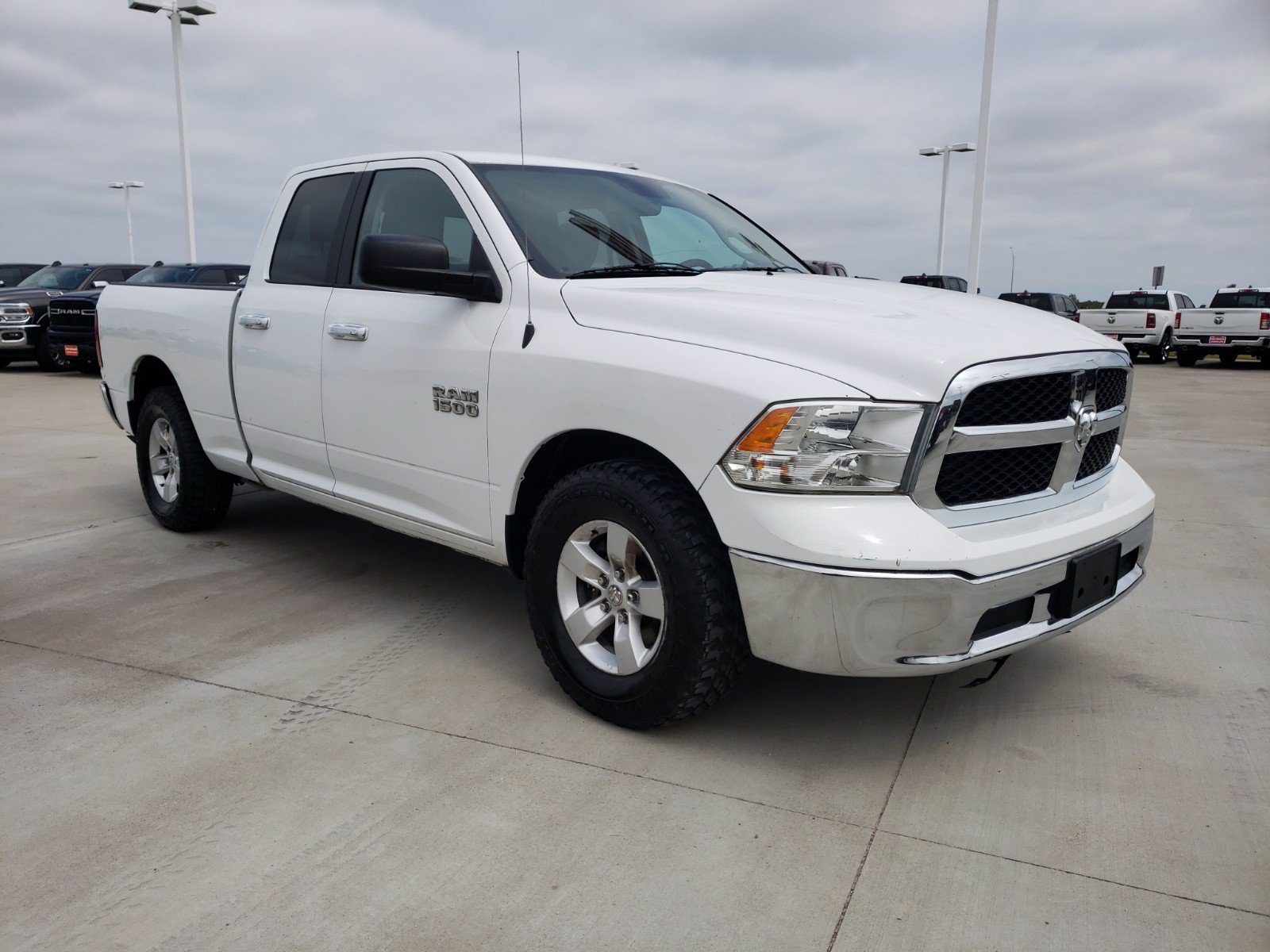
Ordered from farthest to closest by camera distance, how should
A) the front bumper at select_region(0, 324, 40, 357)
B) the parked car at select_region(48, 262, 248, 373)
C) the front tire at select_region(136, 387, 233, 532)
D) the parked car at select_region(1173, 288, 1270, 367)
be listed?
the parked car at select_region(1173, 288, 1270, 367) < the front bumper at select_region(0, 324, 40, 357) < the parked car at select_region(48, 262, 248, 373) < the front tire at select_region(136, 387, 233, 532)

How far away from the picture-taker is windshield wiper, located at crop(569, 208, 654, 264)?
374cm

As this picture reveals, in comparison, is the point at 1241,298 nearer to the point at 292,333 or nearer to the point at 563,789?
the point at 292,333

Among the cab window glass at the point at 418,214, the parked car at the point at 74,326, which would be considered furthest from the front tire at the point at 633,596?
the parked car at the point at 74,326

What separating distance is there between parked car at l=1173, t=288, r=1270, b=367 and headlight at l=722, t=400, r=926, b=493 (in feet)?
76.2

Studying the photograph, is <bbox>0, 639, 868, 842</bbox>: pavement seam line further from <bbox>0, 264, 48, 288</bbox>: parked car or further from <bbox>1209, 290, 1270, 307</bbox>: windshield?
<bbox>1209, 290, 1270, 307</bbox>: windshield

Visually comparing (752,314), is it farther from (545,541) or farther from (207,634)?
(207,634)

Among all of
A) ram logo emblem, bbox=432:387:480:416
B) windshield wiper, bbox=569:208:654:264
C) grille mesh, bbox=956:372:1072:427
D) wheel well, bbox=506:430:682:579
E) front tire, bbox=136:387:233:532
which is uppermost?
windshield wiper, bbox=569:208:654:264

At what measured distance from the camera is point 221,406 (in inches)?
193

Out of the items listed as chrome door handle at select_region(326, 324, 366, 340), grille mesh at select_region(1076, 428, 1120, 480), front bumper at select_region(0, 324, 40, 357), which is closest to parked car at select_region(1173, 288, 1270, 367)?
grille mesh at select_region(1076, 428, 1120, 480)

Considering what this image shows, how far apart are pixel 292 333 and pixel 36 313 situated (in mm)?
15726

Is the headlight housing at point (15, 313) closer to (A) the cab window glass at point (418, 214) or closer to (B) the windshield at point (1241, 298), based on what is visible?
(A) the cab window glass at point (418, 214)

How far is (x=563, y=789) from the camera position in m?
2.85

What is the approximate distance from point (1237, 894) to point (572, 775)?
169 cm

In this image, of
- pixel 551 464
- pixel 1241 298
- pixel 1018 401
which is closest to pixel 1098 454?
pixel 1018 401
